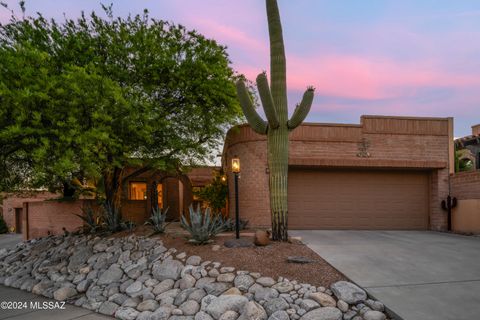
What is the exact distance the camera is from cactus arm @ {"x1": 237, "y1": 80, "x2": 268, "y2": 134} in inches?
296

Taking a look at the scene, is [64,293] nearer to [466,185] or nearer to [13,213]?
[466,185]

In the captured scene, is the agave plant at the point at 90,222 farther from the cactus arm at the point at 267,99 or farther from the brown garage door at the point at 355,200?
the cactus arm at the point at 267,99

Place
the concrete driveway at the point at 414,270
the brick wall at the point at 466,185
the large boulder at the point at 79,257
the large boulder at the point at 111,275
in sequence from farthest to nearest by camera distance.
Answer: the brick wall at the point at 466,185 < the large boulder at the point at 79,257 < the large boulder at the point at 111,275 < the concrete driveway at the point at 414,270

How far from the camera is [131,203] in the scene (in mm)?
16578

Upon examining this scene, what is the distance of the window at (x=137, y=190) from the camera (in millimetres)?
19156

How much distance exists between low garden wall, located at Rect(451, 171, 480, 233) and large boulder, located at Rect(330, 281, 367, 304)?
8.73 metres

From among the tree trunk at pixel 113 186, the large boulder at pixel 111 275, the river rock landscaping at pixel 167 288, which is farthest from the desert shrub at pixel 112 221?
the large boulder at pixel 111 275

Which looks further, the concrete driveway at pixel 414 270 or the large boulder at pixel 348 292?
the large boulder at pixel 348 292

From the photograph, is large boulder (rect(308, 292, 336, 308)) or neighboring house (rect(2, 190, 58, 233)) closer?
large boulder (rect(308, 292, 336, 308))

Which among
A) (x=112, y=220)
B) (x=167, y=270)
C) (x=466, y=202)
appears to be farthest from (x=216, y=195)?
(x=466, y=202)

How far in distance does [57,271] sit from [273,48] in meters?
8.76

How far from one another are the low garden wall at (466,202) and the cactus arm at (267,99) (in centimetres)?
889

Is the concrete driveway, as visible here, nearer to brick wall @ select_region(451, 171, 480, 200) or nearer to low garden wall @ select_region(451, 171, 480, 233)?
low garden wall @ select_region(451, 171, 480, 233)

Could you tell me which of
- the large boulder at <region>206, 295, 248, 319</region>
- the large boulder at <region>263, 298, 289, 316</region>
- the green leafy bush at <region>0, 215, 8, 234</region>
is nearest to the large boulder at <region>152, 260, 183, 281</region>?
the large boulder at <region>206, 295, 248, 319</region>
